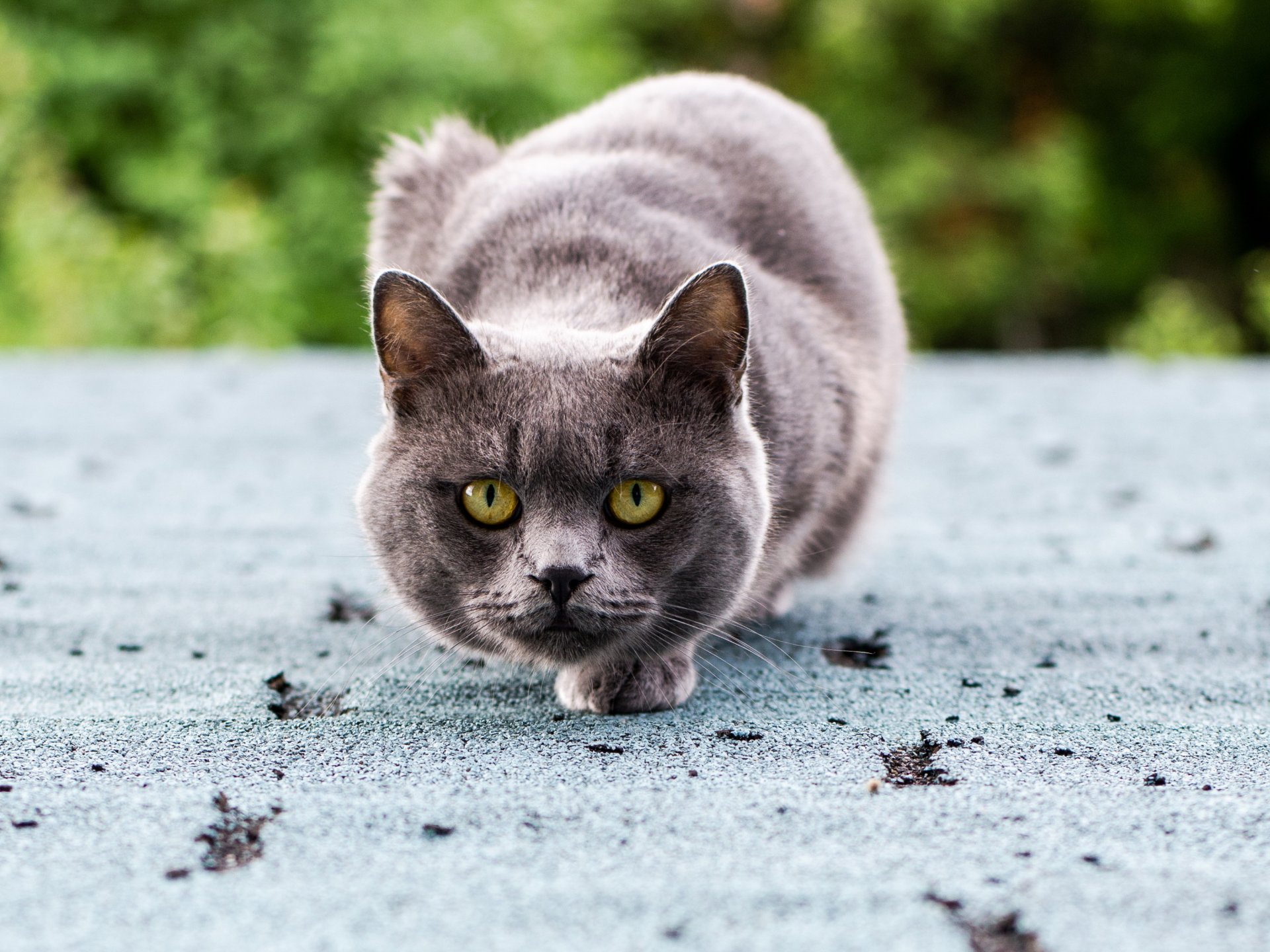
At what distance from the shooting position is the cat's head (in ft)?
4.51

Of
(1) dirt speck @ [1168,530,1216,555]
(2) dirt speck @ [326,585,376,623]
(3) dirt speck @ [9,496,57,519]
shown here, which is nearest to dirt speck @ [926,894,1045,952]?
(2) dirt speck @ [326,585,376,623]

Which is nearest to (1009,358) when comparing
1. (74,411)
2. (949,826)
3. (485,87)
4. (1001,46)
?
(485,87)

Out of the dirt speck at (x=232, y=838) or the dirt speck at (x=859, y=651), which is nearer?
the dirt speck at (x=232, y=838)

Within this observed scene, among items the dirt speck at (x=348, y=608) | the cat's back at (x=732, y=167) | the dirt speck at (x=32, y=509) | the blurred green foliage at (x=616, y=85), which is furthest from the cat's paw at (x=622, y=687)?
the blurred green foliage at (x=616, y=85)

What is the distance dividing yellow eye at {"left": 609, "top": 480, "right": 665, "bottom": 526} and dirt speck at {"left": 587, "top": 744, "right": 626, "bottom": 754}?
25 cm

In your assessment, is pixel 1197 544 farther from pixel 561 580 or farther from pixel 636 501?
pixel 561 580

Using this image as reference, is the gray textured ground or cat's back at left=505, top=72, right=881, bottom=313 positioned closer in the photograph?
the gray textured ground

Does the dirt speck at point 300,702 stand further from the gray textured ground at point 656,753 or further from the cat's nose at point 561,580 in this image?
the cat's nose at point 561,580

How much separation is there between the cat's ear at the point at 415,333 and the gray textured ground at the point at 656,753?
41 centimetres

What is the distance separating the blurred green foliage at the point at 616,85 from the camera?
623cm

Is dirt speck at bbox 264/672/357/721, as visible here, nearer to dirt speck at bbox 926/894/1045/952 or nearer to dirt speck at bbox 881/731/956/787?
dirt speck at bbox 881/731/956/787

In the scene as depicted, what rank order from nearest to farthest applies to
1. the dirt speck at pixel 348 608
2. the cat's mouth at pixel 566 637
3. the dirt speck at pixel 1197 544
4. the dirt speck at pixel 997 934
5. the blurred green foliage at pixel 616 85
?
1. the dirt speck at pixel 997 934
2. the cat's mouth at pixel 566 637
3. the dirt speck at pixel 348 608
4. the dirt speck at pixel 1197 544
5. the blurred green foliage at pixel 616 85

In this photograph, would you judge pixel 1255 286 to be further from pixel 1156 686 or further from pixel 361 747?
pixel 361 747

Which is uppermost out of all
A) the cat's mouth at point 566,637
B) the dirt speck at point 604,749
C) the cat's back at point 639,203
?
the cat's back at point 639,203
